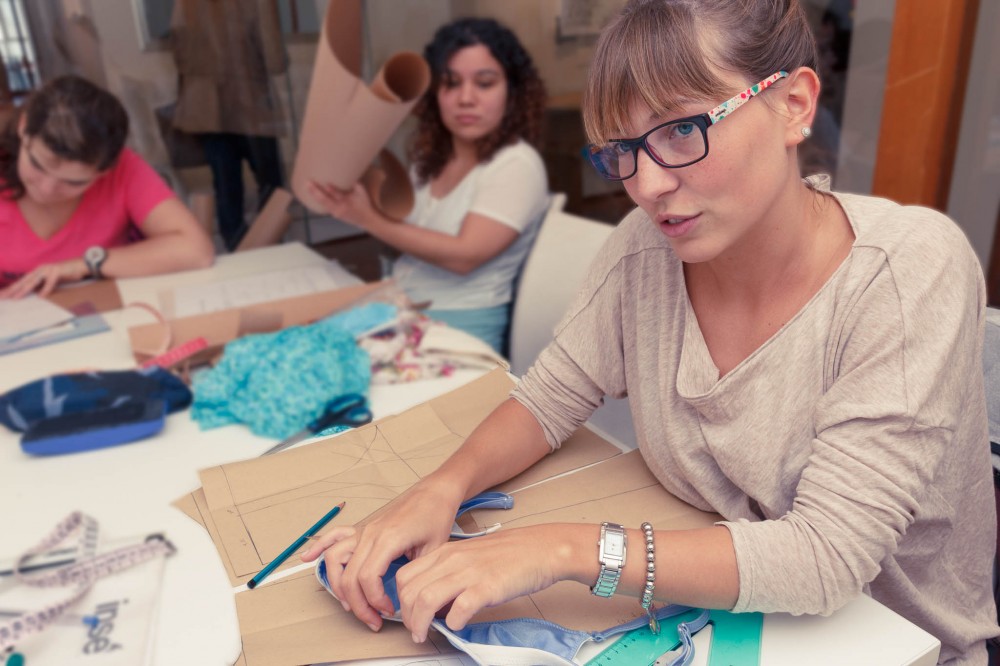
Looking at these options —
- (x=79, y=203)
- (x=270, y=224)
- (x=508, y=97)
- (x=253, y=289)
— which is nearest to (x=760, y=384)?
(x=253, y=289)

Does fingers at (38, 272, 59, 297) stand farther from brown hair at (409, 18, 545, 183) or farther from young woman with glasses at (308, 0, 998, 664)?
young woman with glasses at (308, 0, 998, 664)

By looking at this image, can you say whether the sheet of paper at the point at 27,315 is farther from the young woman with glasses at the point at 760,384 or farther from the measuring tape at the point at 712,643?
the measuring tape at the point at 712,643

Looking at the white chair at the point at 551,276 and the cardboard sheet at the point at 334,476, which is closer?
the cardboard sheet at the point at 334,476

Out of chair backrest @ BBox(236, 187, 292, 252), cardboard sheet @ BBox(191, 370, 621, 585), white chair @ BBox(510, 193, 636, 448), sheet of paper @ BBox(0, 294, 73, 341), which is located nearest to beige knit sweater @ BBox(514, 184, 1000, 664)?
cardboard sheet @ BBox(191, 370, 621, 585)

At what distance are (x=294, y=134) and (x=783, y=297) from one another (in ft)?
8.49

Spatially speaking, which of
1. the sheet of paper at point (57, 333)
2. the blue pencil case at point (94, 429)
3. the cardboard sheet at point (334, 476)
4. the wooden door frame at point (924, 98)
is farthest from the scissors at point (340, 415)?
the wooden door frame at point (924, 98)

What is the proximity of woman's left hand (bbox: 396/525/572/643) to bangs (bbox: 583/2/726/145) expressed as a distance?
1.40 feet

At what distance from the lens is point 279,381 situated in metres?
1.20

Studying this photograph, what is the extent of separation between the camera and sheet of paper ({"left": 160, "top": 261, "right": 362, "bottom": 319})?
68.4 inches

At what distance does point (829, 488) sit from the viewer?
0.72 metres

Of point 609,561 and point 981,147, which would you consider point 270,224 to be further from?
point 609,561

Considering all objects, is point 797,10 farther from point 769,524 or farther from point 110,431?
point 110,431

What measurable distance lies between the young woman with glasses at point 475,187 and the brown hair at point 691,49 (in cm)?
123

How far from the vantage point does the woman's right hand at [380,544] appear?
740 millimetres
